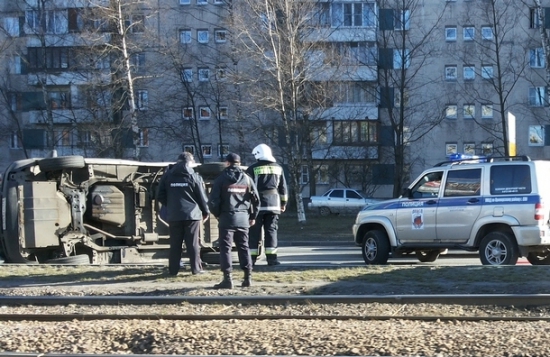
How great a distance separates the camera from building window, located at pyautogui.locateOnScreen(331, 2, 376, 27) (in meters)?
43.9

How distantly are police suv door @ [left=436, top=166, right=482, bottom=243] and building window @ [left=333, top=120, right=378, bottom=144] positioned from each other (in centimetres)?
3121

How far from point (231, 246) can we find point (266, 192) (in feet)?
5.54

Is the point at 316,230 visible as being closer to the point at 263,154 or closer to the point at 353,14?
the point at 263,154

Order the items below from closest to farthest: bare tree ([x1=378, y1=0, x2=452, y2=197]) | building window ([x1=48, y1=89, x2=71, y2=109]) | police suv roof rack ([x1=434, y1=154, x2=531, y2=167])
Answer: police suv roof rack ([x1=434, y1=154, x2=531, y2=167])
building window ([x1=48, y1=89, x2=71, y2=109])
bare tree ([x1=378, y1=0, x2=452, y2=197])

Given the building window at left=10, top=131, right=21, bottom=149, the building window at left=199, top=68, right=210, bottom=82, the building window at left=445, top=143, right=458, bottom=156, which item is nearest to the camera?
the building window at left=199, top=68, right=210, bottom=82

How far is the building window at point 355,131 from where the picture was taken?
1756 inches

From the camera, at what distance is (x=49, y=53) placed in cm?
4078

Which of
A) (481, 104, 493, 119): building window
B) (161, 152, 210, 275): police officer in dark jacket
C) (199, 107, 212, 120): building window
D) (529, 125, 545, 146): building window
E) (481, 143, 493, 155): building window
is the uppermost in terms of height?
(199, 107, 212, 120): building window

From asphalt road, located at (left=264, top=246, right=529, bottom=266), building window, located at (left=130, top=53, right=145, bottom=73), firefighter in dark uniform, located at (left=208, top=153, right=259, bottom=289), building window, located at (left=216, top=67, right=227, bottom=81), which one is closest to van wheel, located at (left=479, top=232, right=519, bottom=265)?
asphalt road, located at (left=264, top=246, right=529, bottom=266)

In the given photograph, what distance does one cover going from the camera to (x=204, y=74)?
4350 centimetres

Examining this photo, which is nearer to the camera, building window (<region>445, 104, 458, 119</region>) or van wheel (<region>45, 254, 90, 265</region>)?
van wheel (<region>45, 254, 90, 265</region>)

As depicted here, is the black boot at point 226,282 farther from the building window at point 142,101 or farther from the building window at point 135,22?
the building window at point 142,101

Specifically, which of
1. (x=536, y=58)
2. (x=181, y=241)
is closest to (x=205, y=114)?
(x=536, y=58)

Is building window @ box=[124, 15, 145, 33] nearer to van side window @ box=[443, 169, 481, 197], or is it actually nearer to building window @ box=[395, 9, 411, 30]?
building window @ box=[395, 9, 411, 30]
